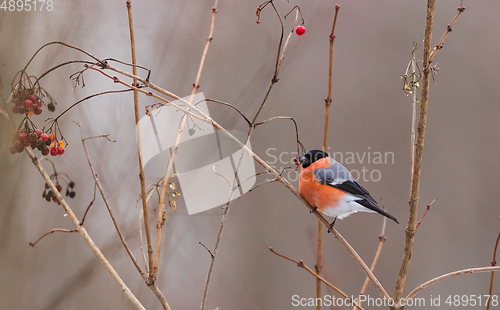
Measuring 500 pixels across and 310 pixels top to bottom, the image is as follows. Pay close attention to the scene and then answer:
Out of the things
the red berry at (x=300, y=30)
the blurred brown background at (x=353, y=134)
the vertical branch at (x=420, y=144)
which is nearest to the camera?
the vertical branch at (x=420, y=144)

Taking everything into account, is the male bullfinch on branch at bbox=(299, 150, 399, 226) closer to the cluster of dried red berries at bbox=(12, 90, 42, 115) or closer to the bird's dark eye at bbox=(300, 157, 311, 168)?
the bird's dark eye at bbox=(300, 157, 311, 168)

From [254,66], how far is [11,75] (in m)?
1.04

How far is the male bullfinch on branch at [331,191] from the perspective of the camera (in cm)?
92

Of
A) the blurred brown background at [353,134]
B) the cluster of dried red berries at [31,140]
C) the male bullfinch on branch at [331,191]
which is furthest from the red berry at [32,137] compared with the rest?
the blurred brown background at [353,134]

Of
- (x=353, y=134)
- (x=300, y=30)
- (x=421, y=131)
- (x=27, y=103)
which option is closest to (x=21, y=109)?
(x=27, y=103)

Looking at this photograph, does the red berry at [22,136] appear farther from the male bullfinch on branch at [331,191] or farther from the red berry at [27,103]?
the male bullfinch on branch at [331,191]

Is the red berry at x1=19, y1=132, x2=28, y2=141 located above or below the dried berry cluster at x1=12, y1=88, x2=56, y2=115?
below

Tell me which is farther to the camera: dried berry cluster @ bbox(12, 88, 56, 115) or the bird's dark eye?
the bird's dark eye

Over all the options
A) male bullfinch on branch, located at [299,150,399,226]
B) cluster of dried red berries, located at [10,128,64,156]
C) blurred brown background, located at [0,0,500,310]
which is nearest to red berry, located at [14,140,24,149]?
cluster of dried red berries, located at [10,128,64,156]

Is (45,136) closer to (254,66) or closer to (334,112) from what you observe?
(254,66)

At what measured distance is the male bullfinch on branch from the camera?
0.92 m

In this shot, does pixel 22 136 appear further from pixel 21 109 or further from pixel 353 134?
pixel 353 134

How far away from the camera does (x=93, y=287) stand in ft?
3.81

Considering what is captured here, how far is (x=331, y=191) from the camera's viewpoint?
3.06ft
